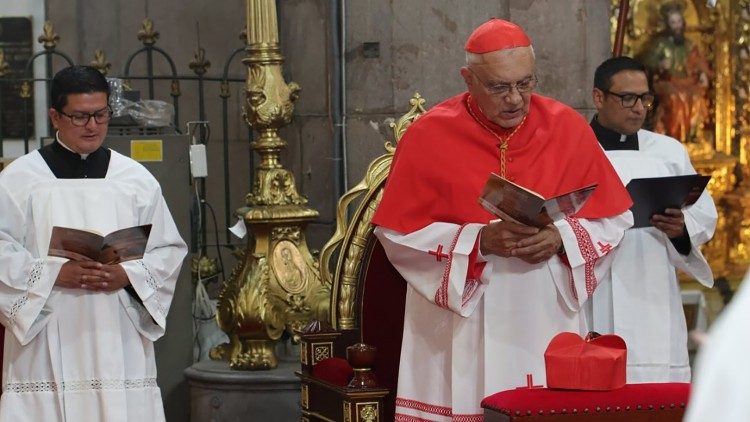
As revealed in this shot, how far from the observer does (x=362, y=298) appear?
5.17 meters

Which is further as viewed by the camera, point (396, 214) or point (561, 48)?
point (561, 48)

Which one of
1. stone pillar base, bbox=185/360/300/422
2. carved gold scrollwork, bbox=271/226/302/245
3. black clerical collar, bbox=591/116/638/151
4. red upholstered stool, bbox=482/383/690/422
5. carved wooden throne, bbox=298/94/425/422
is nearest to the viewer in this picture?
red upholstered stool, bbox=482/383/690/422

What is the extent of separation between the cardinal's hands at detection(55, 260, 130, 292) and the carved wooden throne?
806 millimetres

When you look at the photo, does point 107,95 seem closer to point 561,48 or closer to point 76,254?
point 76,254

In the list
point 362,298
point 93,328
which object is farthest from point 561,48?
point 93,328

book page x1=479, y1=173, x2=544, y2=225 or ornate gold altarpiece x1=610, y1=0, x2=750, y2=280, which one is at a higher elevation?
ornate gold altarpiece x1=610, y1=0, x2=750, y2=280

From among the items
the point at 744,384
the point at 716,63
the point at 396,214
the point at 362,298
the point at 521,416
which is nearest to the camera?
the point at 744,384

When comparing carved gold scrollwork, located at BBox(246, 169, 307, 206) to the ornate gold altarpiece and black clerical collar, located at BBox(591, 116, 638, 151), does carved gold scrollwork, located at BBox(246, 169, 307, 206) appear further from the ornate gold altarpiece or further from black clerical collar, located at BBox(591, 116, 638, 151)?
the ornate gold altarpiece

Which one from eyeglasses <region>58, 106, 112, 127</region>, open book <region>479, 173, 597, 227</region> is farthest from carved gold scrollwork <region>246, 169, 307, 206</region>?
open book <region>479, 173, 597, 227</region>

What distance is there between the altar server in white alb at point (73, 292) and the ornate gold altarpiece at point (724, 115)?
14.9 feet

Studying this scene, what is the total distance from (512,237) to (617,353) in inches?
25.7

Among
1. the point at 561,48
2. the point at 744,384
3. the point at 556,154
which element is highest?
the point at 561,48

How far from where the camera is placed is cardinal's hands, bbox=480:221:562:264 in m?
4.05

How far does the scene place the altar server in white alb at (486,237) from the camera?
4227 millimetres
